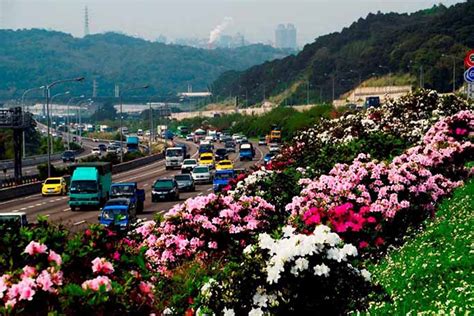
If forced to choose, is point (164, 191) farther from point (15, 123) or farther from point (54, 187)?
point (15, 123)

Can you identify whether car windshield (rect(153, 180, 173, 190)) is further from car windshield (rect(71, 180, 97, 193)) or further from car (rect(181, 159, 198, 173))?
car (rect(181, 159, 198, 173))

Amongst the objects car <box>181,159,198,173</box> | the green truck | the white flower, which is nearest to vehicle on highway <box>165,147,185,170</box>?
car <box>181,159,198,173</box>

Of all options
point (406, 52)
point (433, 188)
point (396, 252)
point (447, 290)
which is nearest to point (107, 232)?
point (447, 290)

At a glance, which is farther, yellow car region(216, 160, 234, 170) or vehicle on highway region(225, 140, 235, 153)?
vehicle on highway region(225, 140, 235, 153)

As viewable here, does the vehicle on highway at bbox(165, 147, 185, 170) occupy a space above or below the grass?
below

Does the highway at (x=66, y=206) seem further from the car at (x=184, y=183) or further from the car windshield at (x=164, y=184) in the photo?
the car windshield at (x=164, y=184)

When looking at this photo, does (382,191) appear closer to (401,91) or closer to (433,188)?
(433,188)

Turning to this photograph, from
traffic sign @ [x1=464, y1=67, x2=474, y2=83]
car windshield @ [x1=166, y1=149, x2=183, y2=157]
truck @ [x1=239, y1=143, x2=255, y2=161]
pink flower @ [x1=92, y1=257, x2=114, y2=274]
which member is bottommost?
truck @ [x1=239, y1=143, x2=255, y2=161]
